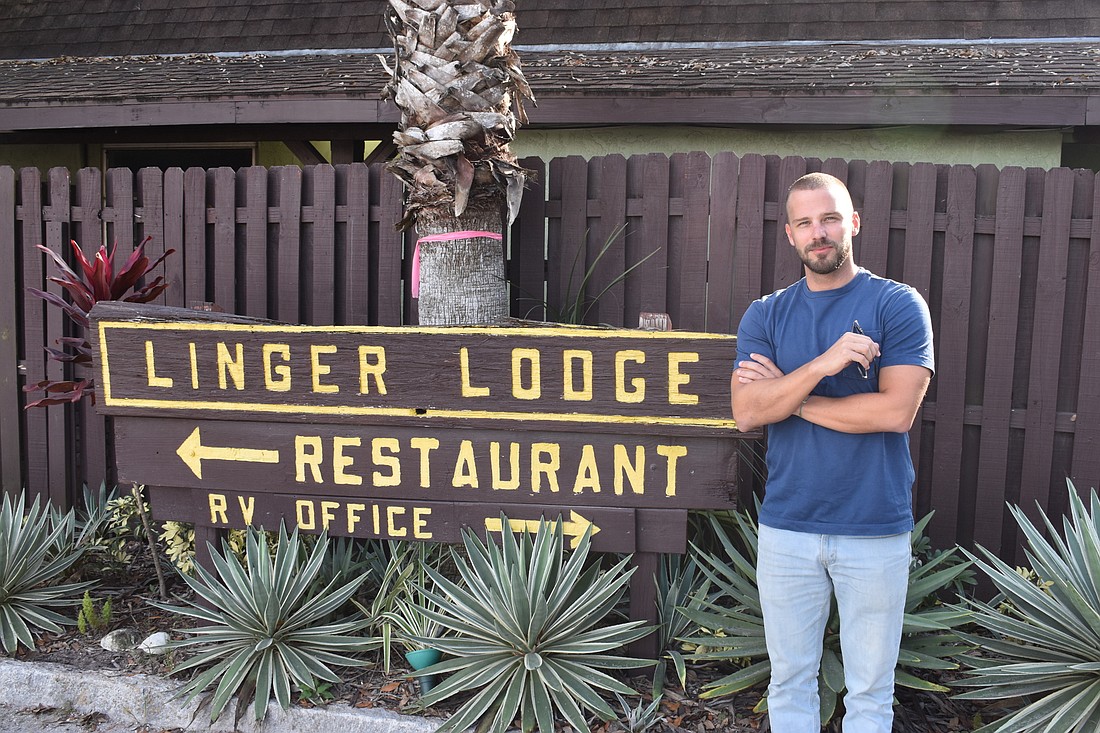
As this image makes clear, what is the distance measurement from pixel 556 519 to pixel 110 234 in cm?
342

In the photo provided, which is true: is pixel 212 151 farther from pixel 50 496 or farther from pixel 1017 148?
pixel 1017 148

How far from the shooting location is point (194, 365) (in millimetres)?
3590

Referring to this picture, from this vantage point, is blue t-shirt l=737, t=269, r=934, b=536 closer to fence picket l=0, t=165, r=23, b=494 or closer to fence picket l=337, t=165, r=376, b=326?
fence picket l=337, t=165, r=376, b=326

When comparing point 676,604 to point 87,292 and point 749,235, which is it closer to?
point 749,235

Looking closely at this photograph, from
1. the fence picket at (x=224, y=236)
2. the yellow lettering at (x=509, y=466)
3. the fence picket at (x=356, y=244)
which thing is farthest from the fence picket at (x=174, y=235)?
the yellow lettering at (x=509, y=466)

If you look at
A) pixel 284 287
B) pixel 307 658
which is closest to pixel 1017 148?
pixel 284 287

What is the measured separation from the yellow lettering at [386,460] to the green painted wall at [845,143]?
3617 millimetres

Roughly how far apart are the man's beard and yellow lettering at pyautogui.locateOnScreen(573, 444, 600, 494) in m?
1.16

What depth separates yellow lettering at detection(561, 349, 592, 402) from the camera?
329 centimetres

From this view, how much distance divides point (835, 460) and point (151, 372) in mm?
2718

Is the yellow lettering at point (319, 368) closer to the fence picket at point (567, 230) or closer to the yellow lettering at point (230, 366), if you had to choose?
the yellow lettering at point (230, 366)

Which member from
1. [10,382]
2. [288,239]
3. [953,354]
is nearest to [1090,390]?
[953,354]

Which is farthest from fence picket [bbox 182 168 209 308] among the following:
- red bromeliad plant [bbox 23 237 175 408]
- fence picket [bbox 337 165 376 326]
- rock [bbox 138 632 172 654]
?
rock [bbox 138 632 172 654]

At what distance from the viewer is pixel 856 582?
258 cm
